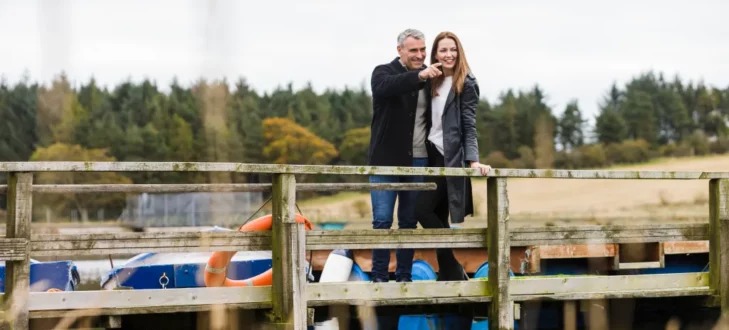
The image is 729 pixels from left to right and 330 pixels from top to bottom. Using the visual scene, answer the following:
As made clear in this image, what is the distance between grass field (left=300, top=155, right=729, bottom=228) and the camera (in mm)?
63438

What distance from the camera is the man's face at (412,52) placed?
6.73m

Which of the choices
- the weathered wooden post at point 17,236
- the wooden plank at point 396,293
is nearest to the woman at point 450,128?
the wooden plank at point 396,293

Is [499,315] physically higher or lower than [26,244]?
lower

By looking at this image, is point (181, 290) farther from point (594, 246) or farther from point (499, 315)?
point (594, 246)

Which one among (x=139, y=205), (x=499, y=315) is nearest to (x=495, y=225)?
(x=499, y=315)

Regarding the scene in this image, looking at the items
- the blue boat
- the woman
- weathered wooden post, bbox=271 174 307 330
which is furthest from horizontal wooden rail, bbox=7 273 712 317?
the blue boat

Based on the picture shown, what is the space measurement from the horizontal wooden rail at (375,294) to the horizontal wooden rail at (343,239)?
0.23m

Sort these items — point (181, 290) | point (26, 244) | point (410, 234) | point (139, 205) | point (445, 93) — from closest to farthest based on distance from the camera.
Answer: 1. point (26, 244)
2. point (181, 290)
3. point (410, 234)
4. point (445, 93)
5. point (139, 205)

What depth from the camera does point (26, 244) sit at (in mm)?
5414

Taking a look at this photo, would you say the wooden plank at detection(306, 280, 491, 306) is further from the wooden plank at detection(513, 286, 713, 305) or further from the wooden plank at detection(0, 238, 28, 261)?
the wooden plank at detection(0, 238, 28, 261)

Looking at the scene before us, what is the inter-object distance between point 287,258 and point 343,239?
15.7 inches

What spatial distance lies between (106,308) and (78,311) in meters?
0.15

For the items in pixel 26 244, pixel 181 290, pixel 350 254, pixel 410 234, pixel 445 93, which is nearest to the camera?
pixel 26 244

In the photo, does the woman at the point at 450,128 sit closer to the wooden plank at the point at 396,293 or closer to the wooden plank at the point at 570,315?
the wooden plank at the point at 396,293
